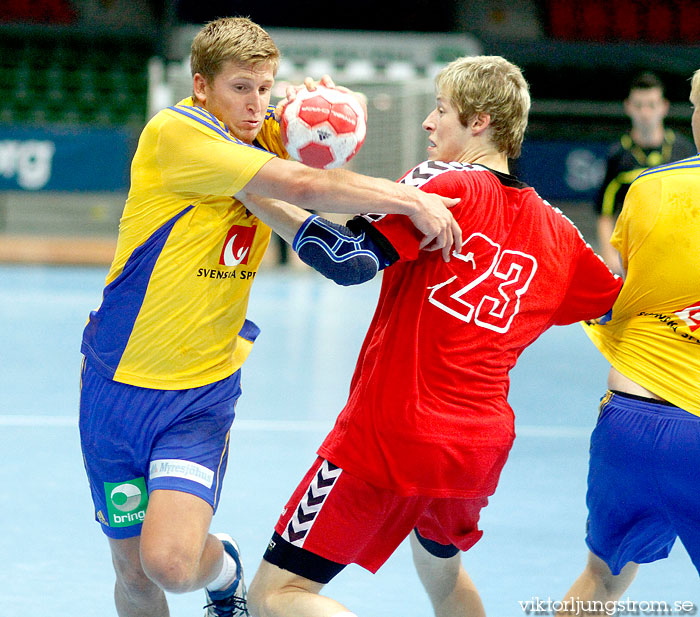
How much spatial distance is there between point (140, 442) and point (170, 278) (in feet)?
1.66

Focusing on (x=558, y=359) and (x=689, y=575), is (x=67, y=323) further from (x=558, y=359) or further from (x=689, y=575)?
(x=689, y=575)

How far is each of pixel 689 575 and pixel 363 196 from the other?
2.59 m

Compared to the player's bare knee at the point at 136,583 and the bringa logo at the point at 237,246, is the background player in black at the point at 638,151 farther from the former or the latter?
the player's bare knee at the point at 136,583

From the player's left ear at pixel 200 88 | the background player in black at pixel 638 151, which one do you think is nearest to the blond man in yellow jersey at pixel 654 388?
the player's left ear at pixel 200 88

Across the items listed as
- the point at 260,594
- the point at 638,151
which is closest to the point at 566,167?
the point at 638,151

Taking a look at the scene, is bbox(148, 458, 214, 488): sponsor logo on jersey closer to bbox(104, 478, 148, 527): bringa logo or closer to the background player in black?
bbox(104, 478, 148, 527): bringa logo

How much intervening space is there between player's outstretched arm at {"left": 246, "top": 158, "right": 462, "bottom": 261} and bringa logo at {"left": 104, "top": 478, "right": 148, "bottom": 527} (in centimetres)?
101

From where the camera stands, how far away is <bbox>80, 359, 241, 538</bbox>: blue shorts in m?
2.89

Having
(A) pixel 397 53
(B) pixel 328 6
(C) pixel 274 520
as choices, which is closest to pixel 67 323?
(C) pixel 274 520

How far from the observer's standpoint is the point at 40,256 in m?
14.3

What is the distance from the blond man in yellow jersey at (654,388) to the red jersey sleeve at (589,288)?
0.16 ft

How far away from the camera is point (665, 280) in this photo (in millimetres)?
2775

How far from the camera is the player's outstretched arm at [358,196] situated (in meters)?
2.46

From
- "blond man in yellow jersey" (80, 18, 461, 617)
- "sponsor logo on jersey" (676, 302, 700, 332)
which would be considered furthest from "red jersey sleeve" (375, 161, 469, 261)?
"sponsor logo on jersey" (676, 302, 700, 332)
